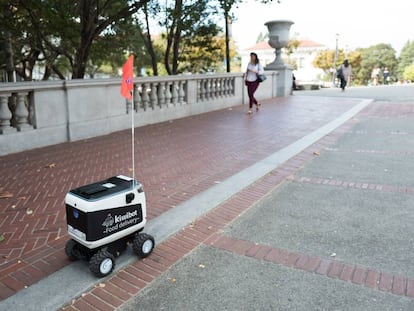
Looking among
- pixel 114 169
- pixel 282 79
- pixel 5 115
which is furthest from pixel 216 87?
pixel 114 169

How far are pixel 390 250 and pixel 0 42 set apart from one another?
53.2 ft

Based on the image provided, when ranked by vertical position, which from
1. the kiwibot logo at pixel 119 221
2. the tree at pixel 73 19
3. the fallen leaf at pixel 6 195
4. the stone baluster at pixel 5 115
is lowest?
the fallen leaf at pixel 6 195

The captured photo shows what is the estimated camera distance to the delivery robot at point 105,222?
10.3ft

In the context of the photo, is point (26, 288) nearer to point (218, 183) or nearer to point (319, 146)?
point (218, 183)

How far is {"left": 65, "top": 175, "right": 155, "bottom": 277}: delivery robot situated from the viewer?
315 cm

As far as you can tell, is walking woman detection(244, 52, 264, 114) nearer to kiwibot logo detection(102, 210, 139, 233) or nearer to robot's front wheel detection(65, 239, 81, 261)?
kiwibot logo detection(102, 210, 139, 233)

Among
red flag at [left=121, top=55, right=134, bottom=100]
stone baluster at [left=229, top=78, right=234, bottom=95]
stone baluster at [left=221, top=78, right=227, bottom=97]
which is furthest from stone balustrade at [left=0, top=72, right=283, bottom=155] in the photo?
red flag at [left=121, top=55, right=134, bottom=100]

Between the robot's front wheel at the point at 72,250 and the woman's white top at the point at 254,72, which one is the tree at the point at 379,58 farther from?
the robot's front wheel at the point at 72,250

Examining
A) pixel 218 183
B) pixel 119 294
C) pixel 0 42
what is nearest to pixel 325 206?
pixel 218 183

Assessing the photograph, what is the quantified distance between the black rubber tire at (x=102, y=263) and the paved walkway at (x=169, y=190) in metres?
0.08

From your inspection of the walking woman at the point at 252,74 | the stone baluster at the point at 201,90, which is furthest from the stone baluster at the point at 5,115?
the walking woman at the point at 252,74

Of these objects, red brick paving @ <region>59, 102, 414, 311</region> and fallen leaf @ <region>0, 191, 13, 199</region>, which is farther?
fallen leaf @ <region>0, 191, 13, 199</region>

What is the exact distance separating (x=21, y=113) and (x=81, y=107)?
140 cm

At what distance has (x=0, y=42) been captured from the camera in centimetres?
1565
